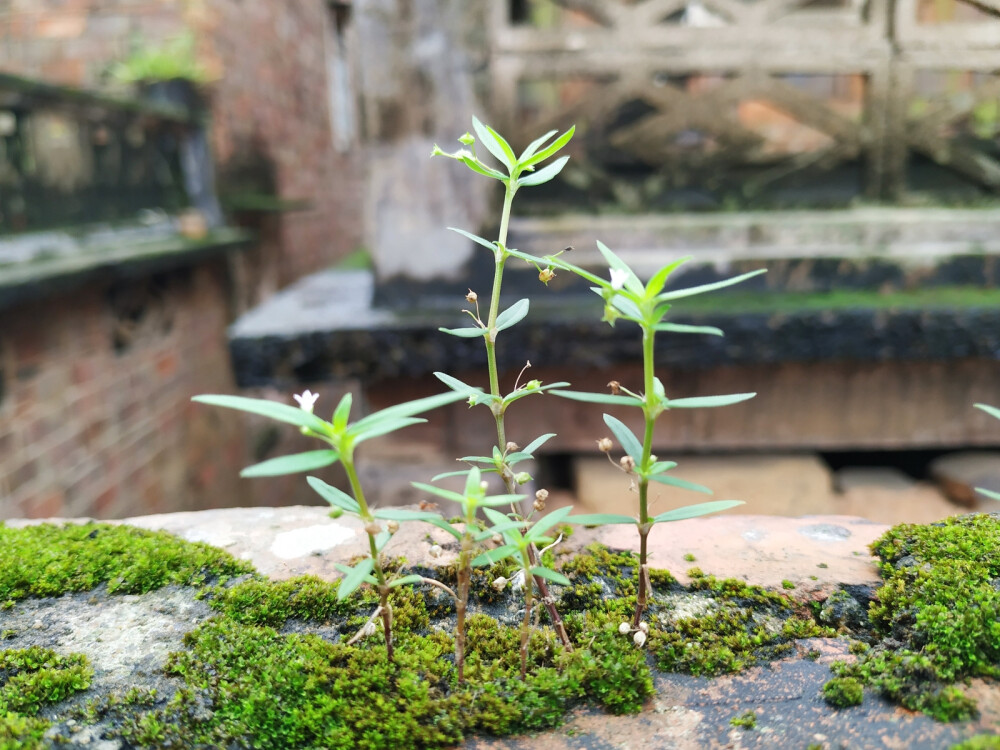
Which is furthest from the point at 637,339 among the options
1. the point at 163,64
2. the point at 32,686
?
the point at 163,64

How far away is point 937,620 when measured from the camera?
0.84m

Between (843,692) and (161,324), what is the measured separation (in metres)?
4.12

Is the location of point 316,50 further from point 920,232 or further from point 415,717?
point 415,717

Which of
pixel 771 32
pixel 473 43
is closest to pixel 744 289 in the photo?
pixel 771 32

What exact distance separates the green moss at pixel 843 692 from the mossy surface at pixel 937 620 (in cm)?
3

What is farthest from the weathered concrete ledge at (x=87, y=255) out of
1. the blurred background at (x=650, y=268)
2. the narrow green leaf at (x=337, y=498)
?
the narrow green leaf at (x=337, y=498)

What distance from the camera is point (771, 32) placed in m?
2.61

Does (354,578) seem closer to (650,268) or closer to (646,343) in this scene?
(646,343)

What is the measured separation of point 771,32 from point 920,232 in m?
0.93

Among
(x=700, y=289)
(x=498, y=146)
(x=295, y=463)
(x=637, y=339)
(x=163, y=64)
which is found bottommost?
(x=637, y=339)

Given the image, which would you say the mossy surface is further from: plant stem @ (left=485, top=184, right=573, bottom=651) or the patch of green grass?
plant stem @ (left=485, top=184, right=573, bottom=651)

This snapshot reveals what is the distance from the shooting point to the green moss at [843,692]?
32.1 inches

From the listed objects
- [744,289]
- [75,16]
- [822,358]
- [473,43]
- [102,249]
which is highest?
[75,16]

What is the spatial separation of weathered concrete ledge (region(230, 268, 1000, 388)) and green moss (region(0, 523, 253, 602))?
52.8 inches
